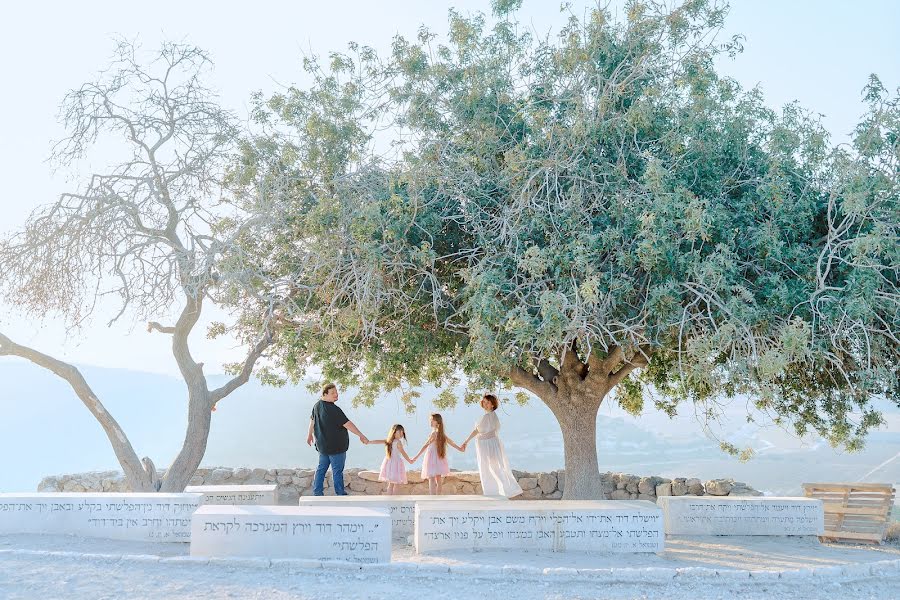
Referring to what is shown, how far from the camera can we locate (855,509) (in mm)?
12273

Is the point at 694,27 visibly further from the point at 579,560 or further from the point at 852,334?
the point at 579,560

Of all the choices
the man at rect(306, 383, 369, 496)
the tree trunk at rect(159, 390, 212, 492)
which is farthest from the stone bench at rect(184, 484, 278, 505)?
the man at rect(306, 383, 369, 496)

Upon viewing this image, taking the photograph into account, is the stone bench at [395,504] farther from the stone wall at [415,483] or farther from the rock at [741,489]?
the rock at [741,489]

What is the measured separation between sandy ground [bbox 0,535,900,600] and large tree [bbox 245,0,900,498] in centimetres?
247

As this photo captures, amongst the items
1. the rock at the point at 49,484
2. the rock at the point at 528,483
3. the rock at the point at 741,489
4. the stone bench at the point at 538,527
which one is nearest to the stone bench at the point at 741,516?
the stone bench at the point at 538,527

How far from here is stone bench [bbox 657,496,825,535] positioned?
11.8 meters

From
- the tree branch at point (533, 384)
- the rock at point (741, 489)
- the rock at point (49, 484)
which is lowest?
the rock at point (741, 489)

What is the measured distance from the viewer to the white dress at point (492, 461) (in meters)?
13.2

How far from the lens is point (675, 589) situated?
7637mm

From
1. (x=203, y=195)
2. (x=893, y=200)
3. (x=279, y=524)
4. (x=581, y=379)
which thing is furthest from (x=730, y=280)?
(x=203, y=195)

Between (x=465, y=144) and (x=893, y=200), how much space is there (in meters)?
5.92

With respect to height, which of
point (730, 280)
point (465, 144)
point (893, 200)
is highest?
point (465, 144)

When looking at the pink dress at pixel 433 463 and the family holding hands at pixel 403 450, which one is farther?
the pink dress at pixel 433 463

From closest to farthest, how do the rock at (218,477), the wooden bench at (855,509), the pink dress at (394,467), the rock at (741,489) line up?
1. the wooden bench at (855,509)
2. the pink dress at (394,467)
3. the rock at (741,489)
4. the rock at (218,477)
